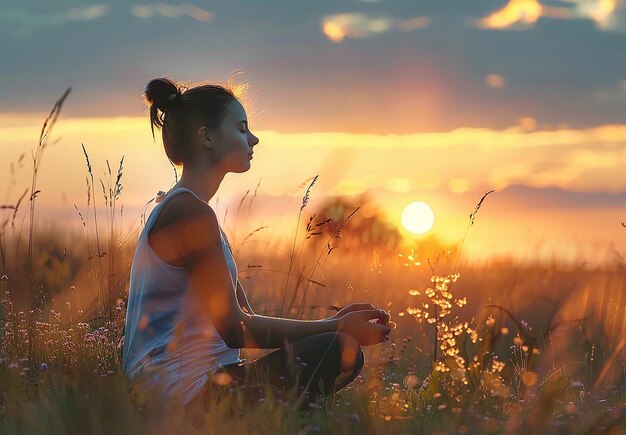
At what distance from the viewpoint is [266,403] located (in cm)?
321

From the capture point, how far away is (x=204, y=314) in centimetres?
380

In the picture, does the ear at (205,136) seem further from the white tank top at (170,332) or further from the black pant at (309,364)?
the black pant at (309,364)

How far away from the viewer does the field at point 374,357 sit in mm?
3102

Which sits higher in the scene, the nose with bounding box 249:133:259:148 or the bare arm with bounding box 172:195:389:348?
the nose with bounding box 249:133:259:148

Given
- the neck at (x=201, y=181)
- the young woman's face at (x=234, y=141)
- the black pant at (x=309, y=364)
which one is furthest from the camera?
the young woman's face at (x=234, y=141)

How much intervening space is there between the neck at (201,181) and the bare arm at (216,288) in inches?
6.2

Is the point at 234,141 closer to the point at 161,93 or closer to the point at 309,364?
the point at 161,93

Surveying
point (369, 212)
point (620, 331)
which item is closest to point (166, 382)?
point (620, 331)

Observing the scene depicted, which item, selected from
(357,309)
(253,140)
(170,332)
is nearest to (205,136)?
(253,140)

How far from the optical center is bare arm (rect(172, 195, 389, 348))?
368cm

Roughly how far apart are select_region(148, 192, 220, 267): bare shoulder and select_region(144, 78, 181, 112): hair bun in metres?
0.58

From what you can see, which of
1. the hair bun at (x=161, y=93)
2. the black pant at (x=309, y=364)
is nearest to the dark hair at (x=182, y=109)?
the hair bun at (x=161, y=93)

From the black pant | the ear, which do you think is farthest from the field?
the ear

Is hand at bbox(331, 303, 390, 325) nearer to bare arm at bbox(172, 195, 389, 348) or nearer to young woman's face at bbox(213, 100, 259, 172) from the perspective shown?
bare arm at bbox(172, 195, 389, 348)
